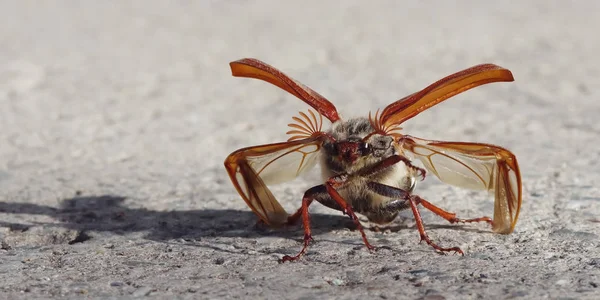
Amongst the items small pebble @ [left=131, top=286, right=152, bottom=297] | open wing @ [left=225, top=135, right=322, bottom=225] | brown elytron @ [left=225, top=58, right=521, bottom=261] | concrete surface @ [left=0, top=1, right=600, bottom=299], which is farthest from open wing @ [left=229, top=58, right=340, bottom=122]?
small pebble @ [left=131, top=286, right=152, bottom=297]

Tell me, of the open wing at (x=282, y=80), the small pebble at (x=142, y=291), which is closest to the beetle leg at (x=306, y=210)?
the open wing at (x=282, y=80)

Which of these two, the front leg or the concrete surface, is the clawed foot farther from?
the front leg

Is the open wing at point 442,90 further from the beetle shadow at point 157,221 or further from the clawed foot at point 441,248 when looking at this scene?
the beetle shadow at point 157,221

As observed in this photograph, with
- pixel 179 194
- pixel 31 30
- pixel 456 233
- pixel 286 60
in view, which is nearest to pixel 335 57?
pixel 286 60

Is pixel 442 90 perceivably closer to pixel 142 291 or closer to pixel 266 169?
pixel 266 169

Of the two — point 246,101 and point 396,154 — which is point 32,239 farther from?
point 246,101

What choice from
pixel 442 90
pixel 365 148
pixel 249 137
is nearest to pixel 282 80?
pixel 365 148
